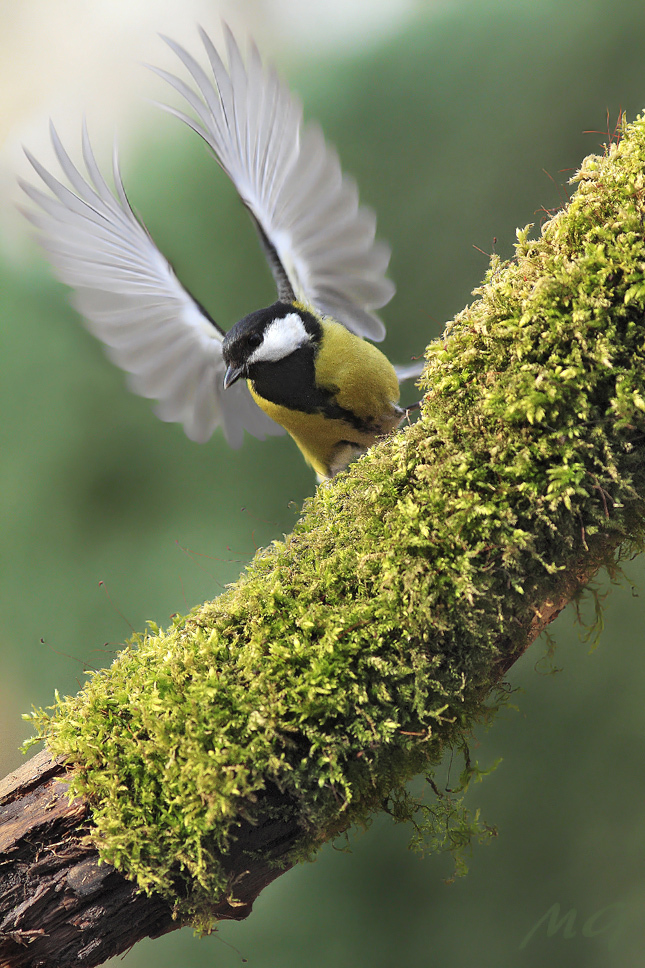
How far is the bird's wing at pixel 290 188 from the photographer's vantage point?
1.45 metres

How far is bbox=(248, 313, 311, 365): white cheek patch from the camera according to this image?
168cm

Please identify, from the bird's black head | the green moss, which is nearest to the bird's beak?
the bird's black head

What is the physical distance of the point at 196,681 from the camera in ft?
2.45

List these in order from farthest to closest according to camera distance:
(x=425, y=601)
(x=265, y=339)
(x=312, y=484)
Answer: (x=312, y=484) → (x=265, y=339) → (x=425, y=601)

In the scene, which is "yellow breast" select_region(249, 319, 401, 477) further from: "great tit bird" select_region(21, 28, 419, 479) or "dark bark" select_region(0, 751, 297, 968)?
"dark bark" select_region(0, 751, 297, 968)

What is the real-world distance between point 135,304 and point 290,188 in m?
0.54

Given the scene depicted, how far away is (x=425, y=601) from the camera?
71 cm

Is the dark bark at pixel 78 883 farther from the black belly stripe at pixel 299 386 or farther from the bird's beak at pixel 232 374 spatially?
the bird's beak at pixel 232 374

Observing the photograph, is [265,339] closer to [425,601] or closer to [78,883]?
[425,601]

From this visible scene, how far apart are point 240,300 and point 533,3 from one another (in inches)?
68.3

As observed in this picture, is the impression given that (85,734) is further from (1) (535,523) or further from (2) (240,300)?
(2) (240,300)

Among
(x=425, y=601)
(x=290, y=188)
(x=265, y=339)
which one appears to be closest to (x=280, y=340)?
(x=265, y=339)

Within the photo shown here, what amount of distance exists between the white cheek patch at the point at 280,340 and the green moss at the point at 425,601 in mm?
959

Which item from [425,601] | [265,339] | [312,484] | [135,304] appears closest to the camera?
[425,601]
